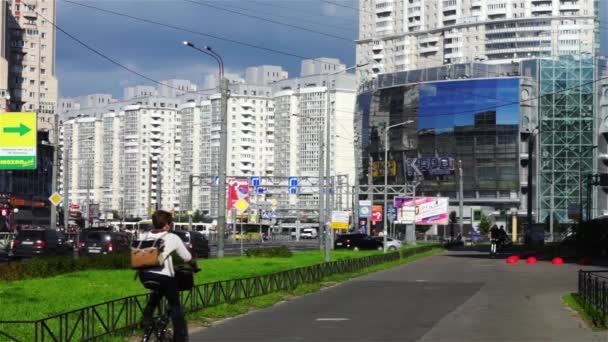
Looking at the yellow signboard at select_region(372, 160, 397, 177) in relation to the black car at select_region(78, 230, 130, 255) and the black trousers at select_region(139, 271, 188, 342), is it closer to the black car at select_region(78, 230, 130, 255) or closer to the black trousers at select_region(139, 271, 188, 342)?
the black car at select_region(78, 230, 130, 255)

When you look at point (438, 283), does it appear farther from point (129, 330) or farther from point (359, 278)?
point (129, 330)

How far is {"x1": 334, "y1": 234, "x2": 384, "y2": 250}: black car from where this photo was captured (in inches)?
2918

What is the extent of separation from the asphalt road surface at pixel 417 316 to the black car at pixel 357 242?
42109 millimetres

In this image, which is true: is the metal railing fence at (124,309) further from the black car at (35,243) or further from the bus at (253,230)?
the bus at (253,230)

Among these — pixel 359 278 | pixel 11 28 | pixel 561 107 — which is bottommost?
pixel 359 278

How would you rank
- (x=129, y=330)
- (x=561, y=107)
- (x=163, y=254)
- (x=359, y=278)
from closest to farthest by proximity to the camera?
1. (x=163, y=254)
2. (x=129, y=330)
3. (x=359, y=278)
4. (x=561, y=107)

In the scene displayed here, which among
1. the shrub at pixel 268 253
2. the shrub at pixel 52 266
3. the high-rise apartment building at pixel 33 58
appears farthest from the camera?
the high-rise apartment building at pixel 33 58

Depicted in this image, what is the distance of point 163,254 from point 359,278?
2315 centimetres

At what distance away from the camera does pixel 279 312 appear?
20328 mm

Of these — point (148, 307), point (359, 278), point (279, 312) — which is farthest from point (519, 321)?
point (359, 278)

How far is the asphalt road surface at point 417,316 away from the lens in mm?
15867

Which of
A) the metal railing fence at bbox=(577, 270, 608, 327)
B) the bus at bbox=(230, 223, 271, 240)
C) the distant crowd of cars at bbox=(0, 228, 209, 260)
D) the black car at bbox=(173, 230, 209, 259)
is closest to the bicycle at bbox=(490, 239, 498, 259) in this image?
the black car at bbox=(173, 230, 209, 259)

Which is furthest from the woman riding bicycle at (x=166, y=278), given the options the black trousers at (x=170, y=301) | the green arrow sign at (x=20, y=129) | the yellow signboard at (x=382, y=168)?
the yellow signboard at (x=382, y=168)

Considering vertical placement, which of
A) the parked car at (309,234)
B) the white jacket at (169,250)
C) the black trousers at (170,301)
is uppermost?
the white jacket at (169,250)
